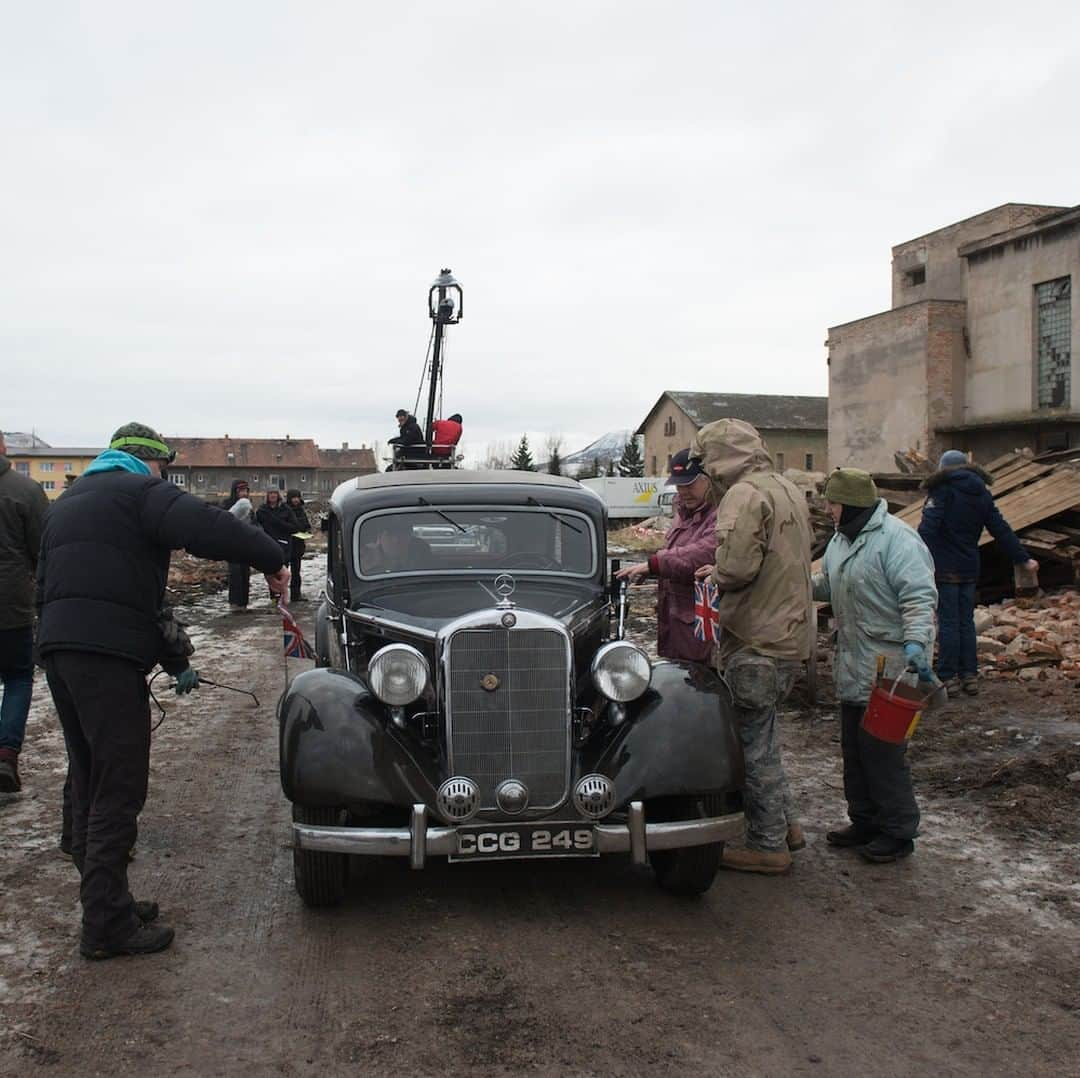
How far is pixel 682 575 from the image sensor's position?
5598 millimetres

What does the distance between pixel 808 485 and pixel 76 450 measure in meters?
108

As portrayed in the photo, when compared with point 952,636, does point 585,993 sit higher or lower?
lower

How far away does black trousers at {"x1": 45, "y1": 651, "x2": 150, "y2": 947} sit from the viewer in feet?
12.7

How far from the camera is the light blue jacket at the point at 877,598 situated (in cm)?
479

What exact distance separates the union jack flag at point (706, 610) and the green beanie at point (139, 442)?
8.74 ft

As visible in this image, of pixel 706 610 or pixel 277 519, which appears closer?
pixel 706 610

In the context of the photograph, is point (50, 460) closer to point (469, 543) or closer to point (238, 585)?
point (238, 585)

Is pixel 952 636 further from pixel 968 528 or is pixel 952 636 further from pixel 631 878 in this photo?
pixel 631 878

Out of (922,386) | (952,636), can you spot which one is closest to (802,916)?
(952,636)

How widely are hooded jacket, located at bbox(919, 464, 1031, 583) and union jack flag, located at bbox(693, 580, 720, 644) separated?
3490 mm

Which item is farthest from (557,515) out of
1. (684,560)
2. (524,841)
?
(524,841)

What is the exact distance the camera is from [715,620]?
208 inches

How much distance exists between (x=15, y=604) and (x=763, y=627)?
13.5 feet

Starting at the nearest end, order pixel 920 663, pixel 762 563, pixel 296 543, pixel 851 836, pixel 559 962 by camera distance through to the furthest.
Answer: pixel 559 962
pixel 920 663
pixel 762 563
pixel 851 836
pixel 296 543
